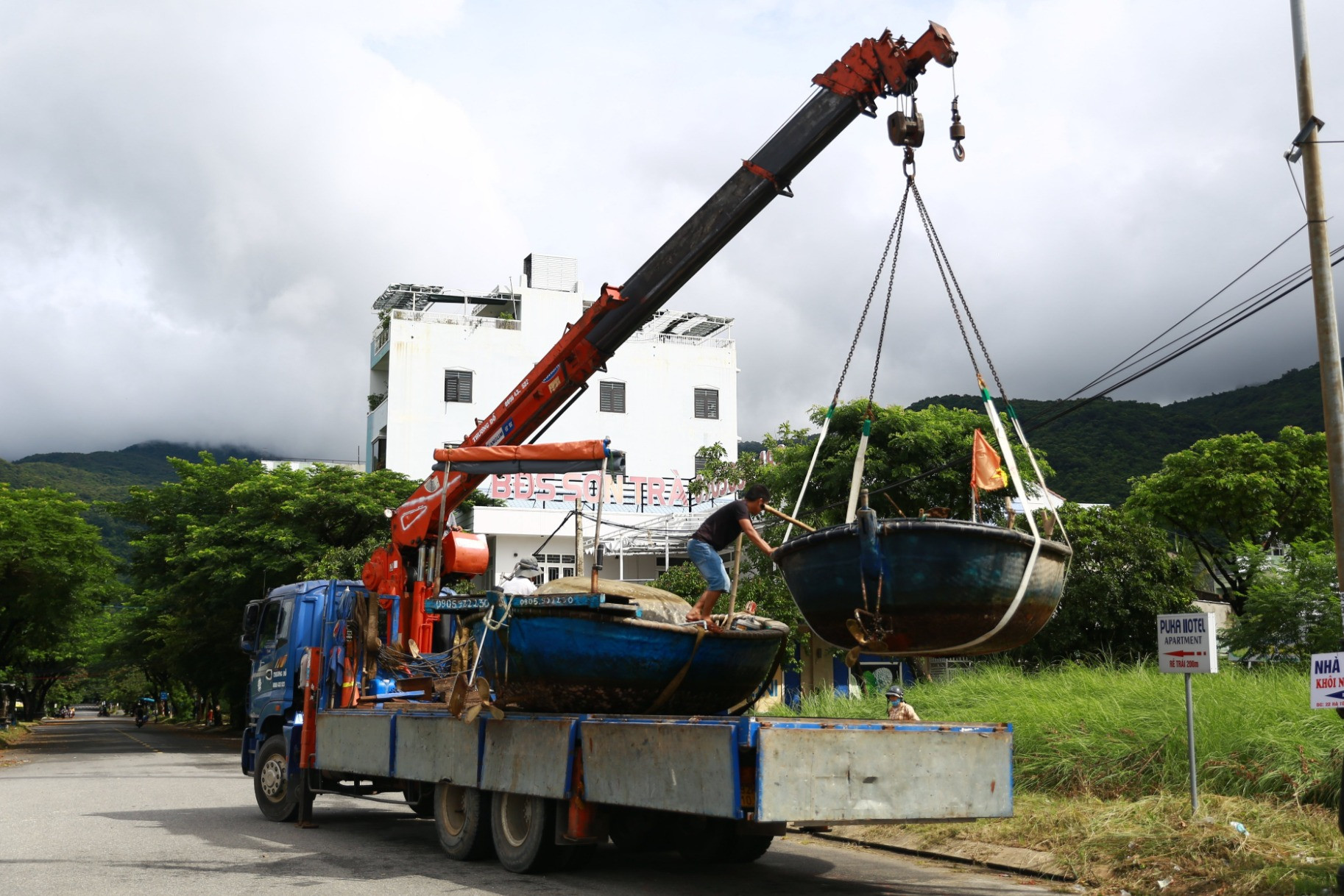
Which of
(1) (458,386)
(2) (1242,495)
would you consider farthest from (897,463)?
(1) (458,386)

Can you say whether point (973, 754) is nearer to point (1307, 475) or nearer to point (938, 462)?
point (938, 462)

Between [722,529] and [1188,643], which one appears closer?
[722,529]

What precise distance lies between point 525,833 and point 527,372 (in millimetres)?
42377

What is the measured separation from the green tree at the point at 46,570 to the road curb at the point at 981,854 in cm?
3015

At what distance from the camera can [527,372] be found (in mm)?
52000

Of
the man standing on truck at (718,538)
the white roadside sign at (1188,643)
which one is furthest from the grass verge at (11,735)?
the white roadside sign at (1188,643)

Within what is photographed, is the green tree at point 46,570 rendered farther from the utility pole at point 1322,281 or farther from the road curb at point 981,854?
the utility pole at point 1322,281

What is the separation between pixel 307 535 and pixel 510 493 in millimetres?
11801

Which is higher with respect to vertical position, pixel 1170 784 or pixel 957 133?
pixel 957 133

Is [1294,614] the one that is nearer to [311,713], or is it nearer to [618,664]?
[618,664]

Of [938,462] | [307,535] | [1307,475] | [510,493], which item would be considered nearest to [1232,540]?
[1307,475]

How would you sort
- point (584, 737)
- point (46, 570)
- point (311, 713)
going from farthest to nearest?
point (46, 570), point (311, 713), point (584, 737)

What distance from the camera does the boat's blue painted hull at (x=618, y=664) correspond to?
10109 mm

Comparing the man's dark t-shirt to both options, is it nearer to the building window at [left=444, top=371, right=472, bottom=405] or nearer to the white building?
the white building
